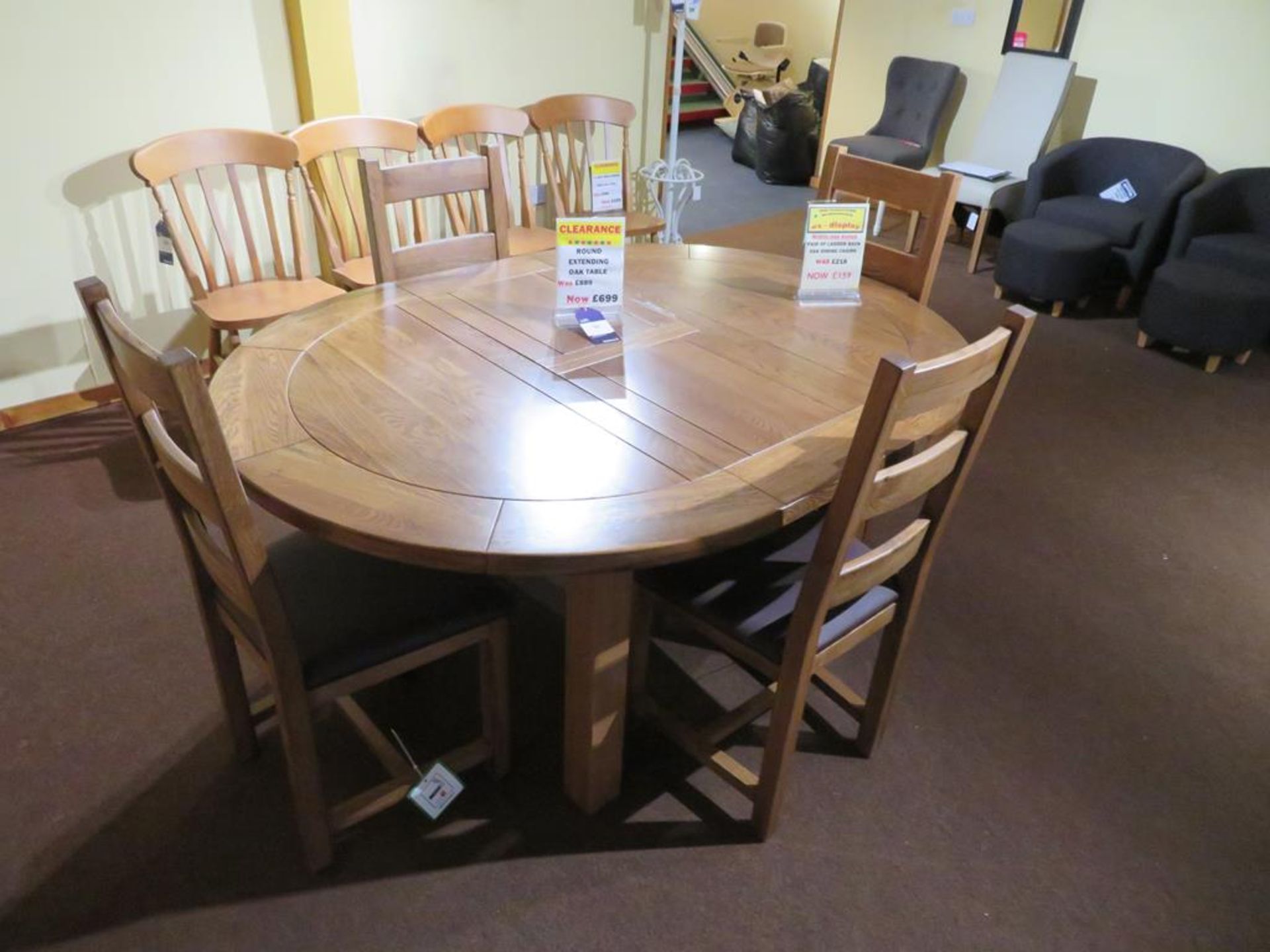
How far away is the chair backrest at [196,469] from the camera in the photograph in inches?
41.3

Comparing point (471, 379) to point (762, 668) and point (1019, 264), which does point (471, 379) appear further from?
point (1019, 264)

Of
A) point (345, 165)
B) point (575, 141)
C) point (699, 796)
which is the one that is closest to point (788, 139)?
point (575, 141)

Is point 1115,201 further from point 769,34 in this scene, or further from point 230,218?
point 769,34

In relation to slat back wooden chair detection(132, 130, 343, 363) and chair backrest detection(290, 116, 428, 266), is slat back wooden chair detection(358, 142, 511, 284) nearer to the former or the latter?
slat back wooden chair detection(132, 130, 343, 363)

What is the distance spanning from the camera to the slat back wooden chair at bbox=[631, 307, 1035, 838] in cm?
117

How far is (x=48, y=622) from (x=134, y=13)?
177cm

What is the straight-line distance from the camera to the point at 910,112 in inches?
205

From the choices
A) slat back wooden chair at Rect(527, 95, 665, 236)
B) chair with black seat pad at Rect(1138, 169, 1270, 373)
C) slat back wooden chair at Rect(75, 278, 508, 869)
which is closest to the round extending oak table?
slat back wooden chair at Rect(75, 278, 508, 869)

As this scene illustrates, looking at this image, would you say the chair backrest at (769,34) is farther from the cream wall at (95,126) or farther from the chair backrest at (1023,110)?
the cream wall at (95,126)

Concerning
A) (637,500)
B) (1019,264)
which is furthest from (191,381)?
(1019,264)

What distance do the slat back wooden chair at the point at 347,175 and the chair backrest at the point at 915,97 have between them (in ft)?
10.8

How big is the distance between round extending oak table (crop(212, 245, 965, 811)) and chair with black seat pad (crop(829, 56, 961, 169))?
345cm

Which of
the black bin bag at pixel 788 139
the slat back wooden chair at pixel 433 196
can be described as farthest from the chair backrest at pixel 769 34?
the slat back wooden chair at pixel 433 196

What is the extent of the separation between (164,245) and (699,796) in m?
2.32
